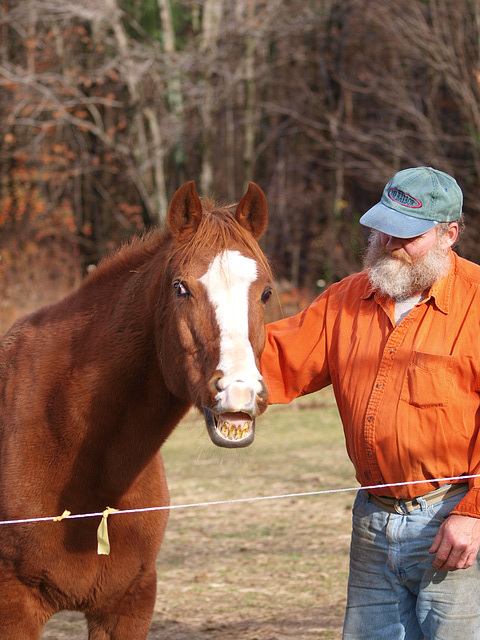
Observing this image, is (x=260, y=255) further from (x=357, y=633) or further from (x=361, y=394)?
(x=357, y=633)

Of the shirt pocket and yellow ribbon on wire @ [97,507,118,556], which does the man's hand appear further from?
yellow ribbon on wire @ [97,507,118,556]

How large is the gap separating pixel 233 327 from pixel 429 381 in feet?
2.37

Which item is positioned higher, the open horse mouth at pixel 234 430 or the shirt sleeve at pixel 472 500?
the open horse mouth at pixel 234 430

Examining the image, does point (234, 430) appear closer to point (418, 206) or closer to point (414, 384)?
point (414, 384)

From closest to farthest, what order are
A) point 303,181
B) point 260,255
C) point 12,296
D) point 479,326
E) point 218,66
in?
point 479,326
point 260,255
point 12,296
point 218,66
point 303,181

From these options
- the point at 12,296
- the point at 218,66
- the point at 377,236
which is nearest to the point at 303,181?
the point at 218,66

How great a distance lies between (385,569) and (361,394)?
65 centimetres

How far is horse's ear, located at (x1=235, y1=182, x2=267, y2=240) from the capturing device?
3.12m

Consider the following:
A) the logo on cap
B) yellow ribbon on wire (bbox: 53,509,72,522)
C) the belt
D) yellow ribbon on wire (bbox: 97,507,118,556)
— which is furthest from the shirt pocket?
yellow ribbon on wire (bbox: 53,509,72,522)

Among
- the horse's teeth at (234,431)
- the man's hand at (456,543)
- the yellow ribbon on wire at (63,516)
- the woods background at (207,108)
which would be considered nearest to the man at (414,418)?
the man's hand at (456,543)

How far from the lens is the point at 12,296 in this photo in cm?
1462

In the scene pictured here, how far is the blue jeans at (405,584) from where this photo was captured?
8.91ft

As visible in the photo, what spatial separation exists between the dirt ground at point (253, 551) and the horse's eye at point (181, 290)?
1.59 feet

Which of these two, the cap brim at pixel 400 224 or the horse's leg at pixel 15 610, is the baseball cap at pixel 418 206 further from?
the horse's leg at pixel 15 610
